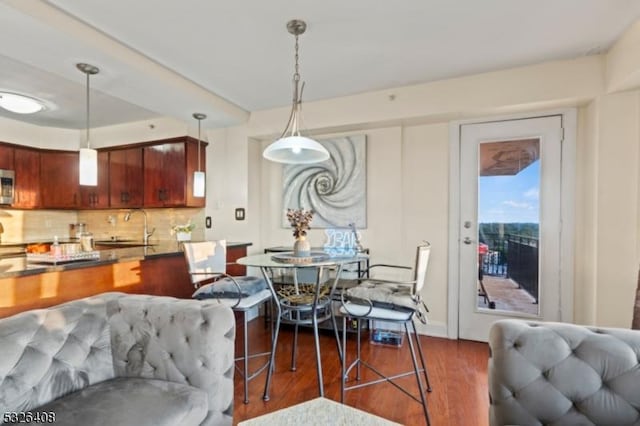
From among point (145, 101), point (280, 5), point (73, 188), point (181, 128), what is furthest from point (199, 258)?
point (73, 188)

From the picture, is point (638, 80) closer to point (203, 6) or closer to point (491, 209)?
point (491, 209)

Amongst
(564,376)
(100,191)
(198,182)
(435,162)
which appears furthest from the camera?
(100,191)

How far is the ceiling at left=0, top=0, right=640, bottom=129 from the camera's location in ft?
6.33

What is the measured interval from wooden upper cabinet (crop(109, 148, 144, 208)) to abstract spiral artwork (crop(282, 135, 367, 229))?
2.09 m

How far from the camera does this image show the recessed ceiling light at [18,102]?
3.06 metres

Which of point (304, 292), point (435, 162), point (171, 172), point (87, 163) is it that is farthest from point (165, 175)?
point (435, 162)

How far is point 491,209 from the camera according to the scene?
3064 mm

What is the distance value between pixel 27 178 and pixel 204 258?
3.56 meters

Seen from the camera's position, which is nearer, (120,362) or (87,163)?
(120,362)

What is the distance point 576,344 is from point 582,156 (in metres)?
2.25

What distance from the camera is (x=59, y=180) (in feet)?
14.8

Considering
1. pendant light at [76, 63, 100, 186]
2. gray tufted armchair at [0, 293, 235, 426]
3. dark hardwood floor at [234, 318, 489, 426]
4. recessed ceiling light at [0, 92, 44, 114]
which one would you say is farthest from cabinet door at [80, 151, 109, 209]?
gray tufted armchair at [0, 293, 235, 426]

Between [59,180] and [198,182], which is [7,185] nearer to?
[59,180]

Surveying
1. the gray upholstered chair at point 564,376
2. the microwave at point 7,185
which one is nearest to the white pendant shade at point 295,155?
the gray upholstered chair at point 564,376
